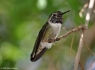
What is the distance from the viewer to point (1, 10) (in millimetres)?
2211

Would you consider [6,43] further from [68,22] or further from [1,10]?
[68,22]

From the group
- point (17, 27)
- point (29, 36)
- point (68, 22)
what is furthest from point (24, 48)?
point (68, 22)

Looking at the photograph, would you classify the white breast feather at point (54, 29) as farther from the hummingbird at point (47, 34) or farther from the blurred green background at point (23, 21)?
the blurred green background at point (23, 21)

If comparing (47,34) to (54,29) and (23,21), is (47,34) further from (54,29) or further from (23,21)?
(23,21)

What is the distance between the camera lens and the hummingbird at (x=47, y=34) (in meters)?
1.82

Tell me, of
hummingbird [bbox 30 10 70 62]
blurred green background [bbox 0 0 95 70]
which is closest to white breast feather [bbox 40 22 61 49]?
hummingbird [bbox 30 10 70 62]

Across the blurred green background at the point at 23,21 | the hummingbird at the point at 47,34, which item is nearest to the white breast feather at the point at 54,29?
the hummingbird at the point at 47,34

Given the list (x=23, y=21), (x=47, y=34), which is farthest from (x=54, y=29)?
(x=23, y=21)

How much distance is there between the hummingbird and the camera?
1819mm

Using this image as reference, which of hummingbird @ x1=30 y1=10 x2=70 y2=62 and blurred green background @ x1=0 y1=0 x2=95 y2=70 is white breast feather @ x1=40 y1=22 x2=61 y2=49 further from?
blurred green background @ x1=0 y1=0 x2=95 y2=70

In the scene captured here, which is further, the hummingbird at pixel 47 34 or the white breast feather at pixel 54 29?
the white breast feather at pixel 54 29

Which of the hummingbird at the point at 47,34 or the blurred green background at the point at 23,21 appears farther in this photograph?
the blurred green background at the point at 23,21

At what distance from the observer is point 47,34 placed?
2041 millimetres

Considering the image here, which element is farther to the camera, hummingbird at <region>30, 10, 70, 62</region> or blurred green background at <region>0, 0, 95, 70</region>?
blurred green background at <region>0, 0, 95, 70</region>
